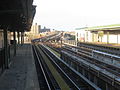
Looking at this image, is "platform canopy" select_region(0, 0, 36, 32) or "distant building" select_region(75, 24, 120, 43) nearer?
"platform canopy" select_region(0, 0, 36, 32)

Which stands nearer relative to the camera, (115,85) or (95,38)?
(115,85)

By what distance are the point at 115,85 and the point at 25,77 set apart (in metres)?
6.09

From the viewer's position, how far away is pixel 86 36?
62.2m

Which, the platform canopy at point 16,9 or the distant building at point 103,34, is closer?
the platform canopy at point 16,9

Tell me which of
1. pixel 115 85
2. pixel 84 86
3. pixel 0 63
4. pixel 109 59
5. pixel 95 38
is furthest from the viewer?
pixel 95 38

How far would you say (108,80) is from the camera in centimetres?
1189

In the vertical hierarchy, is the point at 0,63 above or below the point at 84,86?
above

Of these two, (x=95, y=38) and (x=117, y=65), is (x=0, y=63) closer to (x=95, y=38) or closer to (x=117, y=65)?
(x=117, y=65)

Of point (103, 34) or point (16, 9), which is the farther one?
point (103, 34)

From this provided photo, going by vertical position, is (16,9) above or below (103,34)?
above

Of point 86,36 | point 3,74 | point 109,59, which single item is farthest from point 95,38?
point 3,74

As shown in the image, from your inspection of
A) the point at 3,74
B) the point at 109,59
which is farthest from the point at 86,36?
the point at 3,74

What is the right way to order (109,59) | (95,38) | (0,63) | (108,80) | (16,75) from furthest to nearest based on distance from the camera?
1. (95,38)
2. (109,59)
3. (0,63)
4. (16,75)
5. (108,80)

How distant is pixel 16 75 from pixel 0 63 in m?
2.05
